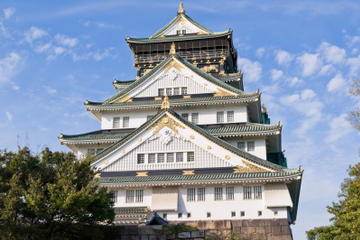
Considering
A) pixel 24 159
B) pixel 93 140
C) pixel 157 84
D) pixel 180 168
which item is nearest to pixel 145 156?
pixel 180 168

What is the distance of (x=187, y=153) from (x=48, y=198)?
46.5 feet

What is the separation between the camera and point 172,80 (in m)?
41.7

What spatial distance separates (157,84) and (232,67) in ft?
45.8

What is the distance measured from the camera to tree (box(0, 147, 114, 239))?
67.5 feet

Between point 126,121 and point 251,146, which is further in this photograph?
point 126,121

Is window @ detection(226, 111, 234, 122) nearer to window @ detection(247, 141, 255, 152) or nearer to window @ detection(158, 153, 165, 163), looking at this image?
window @ detection(247, 141, 255, 152)

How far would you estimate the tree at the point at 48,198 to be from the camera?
810 inches

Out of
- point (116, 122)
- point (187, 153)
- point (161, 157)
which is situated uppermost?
point (116, 122)

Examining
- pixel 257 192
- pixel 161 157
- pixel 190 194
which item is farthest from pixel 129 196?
pixel 257 192

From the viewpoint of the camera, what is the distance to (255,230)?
2905cm

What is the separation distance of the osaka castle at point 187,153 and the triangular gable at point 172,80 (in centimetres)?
9

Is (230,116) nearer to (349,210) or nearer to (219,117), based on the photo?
(219,117)

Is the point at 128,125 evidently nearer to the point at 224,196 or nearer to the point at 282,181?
the point at 224,196

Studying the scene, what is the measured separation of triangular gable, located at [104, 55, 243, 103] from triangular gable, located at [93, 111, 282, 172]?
7179mm
